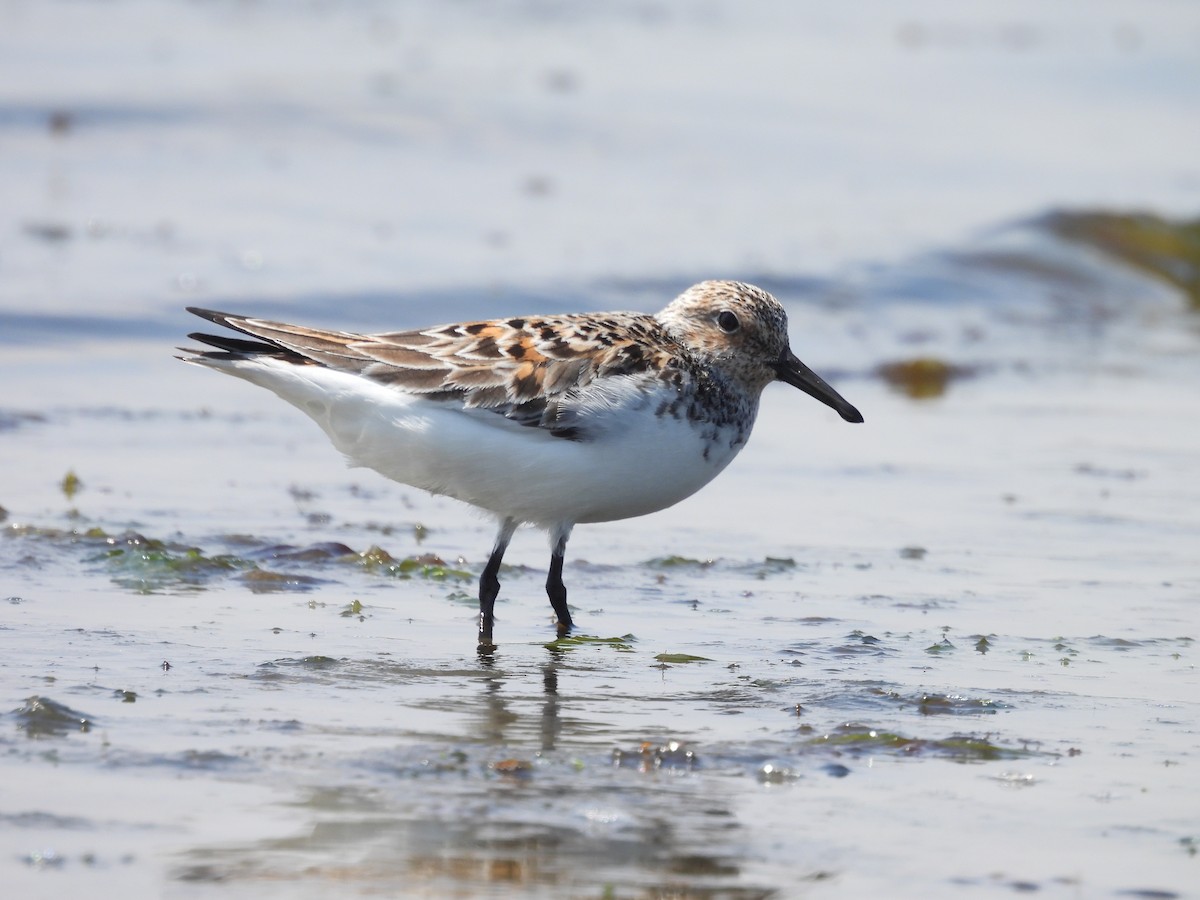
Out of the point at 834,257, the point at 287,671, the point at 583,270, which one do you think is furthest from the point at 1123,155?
the point at 287,671

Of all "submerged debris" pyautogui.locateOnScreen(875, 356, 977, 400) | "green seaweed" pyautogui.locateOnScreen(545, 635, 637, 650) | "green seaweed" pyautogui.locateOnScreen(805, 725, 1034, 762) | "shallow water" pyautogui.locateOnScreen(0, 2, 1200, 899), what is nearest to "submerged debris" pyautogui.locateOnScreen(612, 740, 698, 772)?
"shallow water" pyautogui.locateOnScreen(0, 2, 1200, 899)

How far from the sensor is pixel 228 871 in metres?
4.06

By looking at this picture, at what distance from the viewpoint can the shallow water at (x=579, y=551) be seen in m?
4.45

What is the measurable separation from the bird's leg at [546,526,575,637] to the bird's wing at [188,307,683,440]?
500 mm

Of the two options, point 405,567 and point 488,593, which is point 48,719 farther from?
point 405,567

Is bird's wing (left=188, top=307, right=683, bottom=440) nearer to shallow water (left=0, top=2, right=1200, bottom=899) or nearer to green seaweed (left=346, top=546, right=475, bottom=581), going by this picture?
shallow water (left=0, top=2, right=1200, bottom=899)

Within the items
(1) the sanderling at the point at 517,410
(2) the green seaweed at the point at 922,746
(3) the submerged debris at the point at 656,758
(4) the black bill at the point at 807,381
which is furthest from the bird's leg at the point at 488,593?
(2) the green seaweed at the point at 922,746

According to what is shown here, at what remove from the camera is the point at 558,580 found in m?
6.83

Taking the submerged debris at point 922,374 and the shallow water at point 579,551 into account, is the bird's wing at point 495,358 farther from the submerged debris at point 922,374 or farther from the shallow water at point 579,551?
the submerged debris at point 922,374

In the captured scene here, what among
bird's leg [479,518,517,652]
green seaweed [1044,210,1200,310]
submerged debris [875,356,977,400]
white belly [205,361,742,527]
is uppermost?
green seaweed [1044,210,1200,310]

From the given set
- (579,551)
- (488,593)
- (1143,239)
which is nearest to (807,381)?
(579,551)

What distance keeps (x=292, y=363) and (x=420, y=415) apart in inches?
22.6

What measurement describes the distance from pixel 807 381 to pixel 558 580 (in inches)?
59.4

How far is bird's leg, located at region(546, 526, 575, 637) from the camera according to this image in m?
6.79
